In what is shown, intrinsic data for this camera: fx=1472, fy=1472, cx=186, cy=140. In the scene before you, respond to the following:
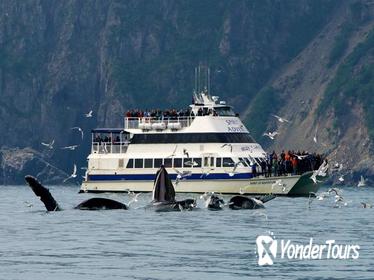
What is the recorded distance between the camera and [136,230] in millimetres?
78000

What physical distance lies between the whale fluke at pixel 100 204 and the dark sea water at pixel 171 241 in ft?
1.85

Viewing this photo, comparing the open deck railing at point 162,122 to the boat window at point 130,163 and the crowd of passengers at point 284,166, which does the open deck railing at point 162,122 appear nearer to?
the boat window at point 130,163

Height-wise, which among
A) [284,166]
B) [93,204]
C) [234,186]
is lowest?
[93,204]

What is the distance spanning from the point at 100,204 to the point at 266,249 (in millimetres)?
29164

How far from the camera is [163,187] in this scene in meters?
90.6

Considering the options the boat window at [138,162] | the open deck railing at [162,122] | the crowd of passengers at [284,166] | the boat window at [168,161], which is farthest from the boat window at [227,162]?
the boat window at [138,162]

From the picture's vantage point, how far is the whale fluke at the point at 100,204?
9388 cm

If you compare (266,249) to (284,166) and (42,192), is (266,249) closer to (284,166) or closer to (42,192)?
(42,192)

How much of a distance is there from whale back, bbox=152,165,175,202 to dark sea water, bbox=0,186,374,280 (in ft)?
4.02

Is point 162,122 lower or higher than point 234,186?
higher

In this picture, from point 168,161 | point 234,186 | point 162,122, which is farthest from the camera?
point 162,122

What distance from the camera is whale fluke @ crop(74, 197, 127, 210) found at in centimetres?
9388

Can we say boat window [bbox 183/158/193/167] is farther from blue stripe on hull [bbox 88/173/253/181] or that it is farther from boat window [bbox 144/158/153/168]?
boat window [bbox 144/158/153/168]

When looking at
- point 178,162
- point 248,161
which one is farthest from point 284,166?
point 178,162
